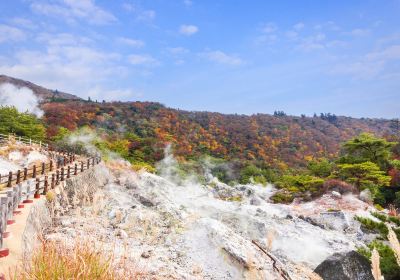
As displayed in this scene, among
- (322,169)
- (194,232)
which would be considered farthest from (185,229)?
(322,169)

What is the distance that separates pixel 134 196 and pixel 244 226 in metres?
6.17

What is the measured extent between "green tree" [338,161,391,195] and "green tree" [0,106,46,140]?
30.0 metres

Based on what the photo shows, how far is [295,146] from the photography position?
82250mm

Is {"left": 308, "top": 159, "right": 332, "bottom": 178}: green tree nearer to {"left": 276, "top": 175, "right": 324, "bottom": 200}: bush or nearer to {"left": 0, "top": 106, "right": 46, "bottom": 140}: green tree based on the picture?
{"left": 276, "top": 175, "right": 324, "bottom": 200}: bush

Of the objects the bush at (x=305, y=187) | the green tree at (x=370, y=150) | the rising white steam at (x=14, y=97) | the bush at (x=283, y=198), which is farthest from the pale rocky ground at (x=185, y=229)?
the rising white steam at (x=14, y=97)

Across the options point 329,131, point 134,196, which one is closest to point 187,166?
point 134,196

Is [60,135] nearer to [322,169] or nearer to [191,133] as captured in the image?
[322,169]

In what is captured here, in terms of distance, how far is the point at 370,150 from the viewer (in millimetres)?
35625

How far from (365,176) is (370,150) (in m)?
5.79

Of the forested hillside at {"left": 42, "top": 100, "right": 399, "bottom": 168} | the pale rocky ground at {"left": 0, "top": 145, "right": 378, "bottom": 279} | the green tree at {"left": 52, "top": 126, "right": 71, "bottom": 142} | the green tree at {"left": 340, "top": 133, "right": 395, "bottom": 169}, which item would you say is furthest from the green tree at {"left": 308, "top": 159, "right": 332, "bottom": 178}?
the green tree at {"left": 52, "top": 126, "right": 71, "bottom": 142}

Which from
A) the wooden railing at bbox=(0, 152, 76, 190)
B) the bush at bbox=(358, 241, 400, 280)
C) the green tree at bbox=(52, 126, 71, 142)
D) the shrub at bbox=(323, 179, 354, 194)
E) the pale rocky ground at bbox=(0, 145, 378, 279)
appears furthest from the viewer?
the green tree at bbox=(52, 126, 71, 142)

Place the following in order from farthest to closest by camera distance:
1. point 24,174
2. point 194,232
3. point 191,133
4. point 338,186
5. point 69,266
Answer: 1. point 191,133
2. point 338,186
3. point 24,174
4. point 194,232
5. point 69,266

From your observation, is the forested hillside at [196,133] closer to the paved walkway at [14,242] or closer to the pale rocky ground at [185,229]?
the pale rocky ground at [185,229]

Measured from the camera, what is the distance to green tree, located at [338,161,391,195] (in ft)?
96.1
